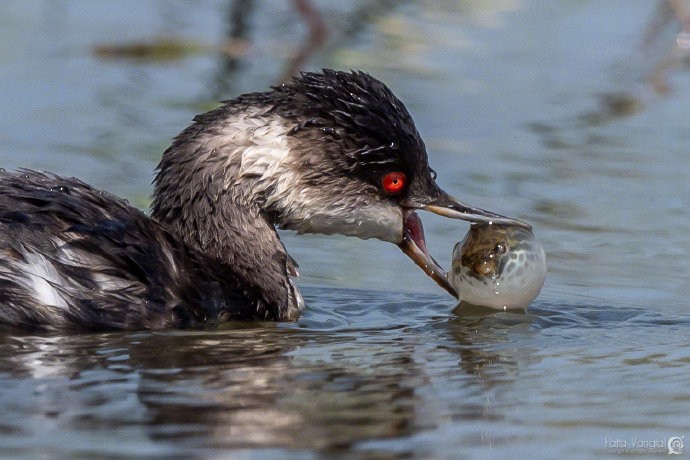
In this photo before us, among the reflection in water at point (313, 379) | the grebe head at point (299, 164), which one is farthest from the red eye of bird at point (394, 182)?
the reflection in water at point (313, 379)

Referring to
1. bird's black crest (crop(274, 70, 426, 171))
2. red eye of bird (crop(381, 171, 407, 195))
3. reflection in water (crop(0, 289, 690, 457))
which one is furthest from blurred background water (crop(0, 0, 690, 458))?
bird's black crest (crop(274, 70, 426, 171))

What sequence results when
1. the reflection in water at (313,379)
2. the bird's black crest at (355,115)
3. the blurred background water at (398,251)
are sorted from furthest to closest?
the bird's black crest at (355,115) → the blurred background water at (398,251) → the reflection in water at (313,379)

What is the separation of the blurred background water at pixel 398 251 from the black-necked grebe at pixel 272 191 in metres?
0.24

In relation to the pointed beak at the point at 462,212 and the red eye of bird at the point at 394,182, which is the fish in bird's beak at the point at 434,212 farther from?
the red eye of bird at the point at 394,182

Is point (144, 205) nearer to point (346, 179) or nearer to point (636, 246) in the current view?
point (346, 179)

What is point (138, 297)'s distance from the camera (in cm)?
721

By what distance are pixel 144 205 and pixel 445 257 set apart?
190cm

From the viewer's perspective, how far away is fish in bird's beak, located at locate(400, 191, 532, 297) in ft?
26.3

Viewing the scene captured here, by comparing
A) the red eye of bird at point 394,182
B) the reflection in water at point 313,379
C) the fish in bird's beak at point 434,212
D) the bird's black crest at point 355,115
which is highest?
the bird's black crest at point 355,115

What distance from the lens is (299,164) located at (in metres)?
7.93

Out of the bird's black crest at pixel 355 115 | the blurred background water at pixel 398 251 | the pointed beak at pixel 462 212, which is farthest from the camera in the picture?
the pointed beak at pixel 462 212

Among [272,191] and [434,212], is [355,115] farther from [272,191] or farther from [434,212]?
[434,212]

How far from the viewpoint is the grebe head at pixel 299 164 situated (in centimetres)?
784

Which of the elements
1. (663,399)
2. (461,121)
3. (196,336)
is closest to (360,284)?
(196,336)
